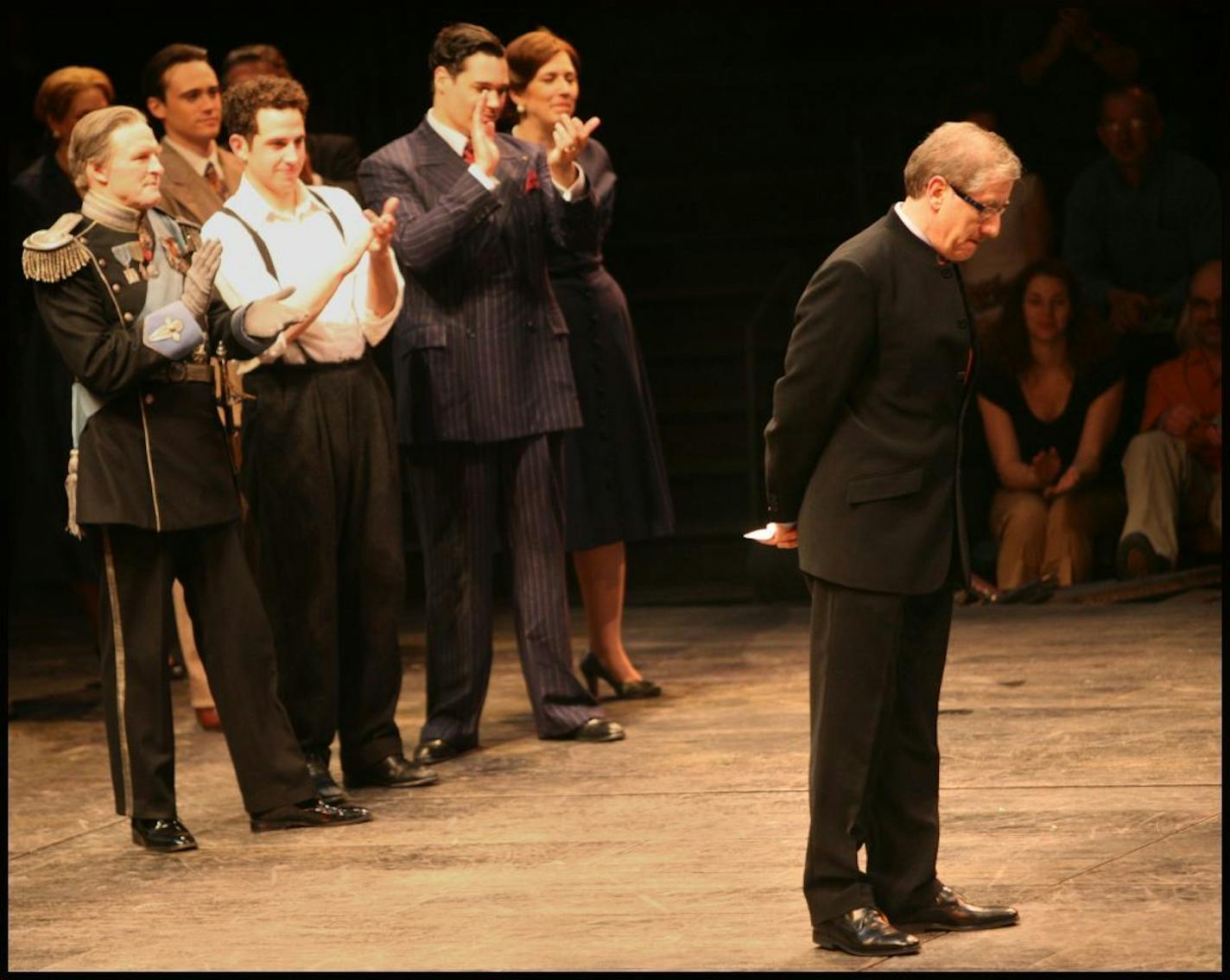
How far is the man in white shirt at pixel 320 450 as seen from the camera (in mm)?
5172

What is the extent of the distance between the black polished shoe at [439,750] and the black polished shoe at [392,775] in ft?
0.57

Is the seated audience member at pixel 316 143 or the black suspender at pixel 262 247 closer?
the black suspender at pixel 262 247

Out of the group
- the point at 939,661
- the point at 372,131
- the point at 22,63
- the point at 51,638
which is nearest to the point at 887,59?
the point at 372,131

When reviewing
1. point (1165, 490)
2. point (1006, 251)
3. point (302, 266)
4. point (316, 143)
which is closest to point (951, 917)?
point (302, 266)

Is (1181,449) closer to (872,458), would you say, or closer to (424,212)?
(424,212)

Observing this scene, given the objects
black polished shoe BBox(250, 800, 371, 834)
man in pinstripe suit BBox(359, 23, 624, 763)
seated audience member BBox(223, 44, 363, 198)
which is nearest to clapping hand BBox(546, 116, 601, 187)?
man in pinstripe suit BBox(359, 23, 624, 763)

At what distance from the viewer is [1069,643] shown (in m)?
6.69

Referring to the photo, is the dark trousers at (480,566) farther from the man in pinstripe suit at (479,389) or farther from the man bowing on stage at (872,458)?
the man bowing on stage at (872,458)

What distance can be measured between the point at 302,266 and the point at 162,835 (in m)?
1.29

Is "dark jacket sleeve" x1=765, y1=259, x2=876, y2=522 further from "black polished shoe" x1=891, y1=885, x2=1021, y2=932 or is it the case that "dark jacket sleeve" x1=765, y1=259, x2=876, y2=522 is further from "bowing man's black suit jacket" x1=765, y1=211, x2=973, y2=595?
"black polished shoe" x1=891, y1=885, x2=1021, y2=932

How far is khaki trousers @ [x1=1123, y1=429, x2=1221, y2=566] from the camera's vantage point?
25.0ft

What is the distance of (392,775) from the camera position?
5.39 m

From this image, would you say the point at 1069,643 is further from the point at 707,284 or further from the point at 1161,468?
the point at 707,284

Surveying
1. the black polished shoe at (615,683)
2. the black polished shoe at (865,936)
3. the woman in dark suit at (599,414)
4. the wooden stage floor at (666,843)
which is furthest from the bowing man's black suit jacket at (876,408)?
the black polished shoe at (615,683)
